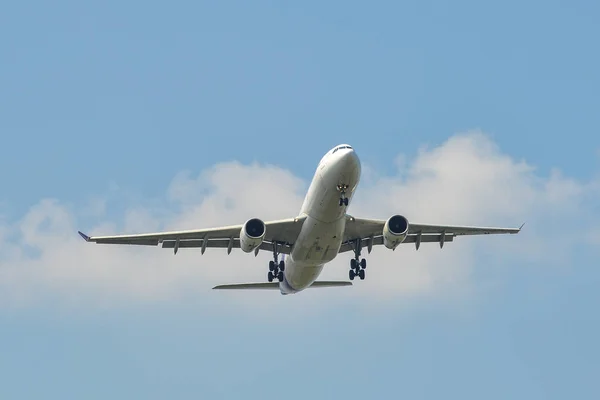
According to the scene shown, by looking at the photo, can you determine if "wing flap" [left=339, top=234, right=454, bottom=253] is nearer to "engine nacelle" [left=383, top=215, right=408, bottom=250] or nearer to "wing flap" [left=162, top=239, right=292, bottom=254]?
"wing flap" [left=162, top=239, right=292, bottom=254]

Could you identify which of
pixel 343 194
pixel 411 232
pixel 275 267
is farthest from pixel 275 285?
pixel 343 194

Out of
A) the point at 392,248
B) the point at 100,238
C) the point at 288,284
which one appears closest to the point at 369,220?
the point at 392,248

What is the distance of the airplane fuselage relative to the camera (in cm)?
4719

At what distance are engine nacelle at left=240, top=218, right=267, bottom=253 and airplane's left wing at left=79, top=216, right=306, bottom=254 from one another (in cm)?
127

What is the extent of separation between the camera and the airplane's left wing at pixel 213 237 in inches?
2047

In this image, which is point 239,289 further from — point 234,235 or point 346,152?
point 346,152

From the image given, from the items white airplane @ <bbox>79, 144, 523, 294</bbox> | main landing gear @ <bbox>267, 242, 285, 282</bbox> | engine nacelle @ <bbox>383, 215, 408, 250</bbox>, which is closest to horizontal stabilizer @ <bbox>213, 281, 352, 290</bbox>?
white airplane @ <bbox>79, 144, 523, 294</bbox>

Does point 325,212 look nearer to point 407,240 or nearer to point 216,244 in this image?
point 216,244

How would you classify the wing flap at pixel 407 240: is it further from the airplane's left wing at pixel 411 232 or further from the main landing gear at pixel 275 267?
the main landing gear at pixel 275 267

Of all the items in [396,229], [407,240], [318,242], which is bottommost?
[318,242]

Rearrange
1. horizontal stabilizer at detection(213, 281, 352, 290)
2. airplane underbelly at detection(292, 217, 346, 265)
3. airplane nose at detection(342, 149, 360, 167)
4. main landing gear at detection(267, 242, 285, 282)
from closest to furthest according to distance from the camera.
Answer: airplane nose at detection(342, 149, 360, 167), airplane underbelly at detection(292, 217, 346, 265), main landing gear at detection(267, 242, 285, 282), horizontal stabilizer at detection(213, 281, 352, 290)

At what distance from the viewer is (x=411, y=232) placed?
55250 mm

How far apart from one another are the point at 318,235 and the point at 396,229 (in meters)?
3.60

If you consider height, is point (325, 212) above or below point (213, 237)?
below
